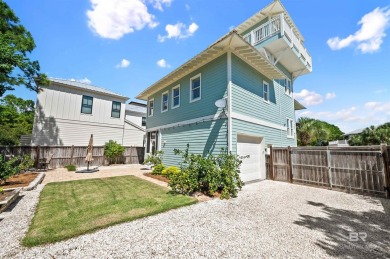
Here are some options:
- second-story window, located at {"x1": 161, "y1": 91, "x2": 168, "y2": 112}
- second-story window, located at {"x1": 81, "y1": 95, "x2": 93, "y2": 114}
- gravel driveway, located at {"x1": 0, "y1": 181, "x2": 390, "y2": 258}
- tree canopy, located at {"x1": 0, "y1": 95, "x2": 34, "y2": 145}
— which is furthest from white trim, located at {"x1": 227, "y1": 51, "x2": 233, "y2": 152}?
tree canopy, located at {"x1": 0, "y1": 95, "x2": 34, "y2": 145}

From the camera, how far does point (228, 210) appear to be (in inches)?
198

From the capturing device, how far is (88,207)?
490 cm

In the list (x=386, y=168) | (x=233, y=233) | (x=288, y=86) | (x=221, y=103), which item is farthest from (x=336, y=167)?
(x=288, y=86)

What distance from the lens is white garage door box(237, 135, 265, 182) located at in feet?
28.4

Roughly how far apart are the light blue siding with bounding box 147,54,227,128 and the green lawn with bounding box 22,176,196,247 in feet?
15.4

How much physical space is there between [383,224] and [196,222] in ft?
15.5

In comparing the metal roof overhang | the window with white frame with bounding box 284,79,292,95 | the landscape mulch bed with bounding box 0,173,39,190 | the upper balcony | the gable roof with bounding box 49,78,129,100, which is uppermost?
the upper balcony

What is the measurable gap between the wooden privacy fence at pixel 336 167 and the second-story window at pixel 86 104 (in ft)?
59.0

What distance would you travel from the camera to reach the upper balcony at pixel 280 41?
10719 mm

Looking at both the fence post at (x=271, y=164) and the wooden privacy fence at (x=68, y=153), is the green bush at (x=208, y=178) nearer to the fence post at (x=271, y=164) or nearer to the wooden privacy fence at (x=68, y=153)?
the fence post at (x=271, y=164)

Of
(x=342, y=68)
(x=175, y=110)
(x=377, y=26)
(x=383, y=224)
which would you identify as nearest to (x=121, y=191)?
(x=175, y=110)

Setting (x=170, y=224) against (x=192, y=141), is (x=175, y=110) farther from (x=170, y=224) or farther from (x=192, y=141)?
(x=170, y=224)

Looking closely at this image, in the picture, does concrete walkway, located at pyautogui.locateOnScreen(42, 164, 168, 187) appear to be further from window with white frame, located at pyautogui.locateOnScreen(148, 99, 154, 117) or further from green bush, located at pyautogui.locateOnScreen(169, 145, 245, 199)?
window with white frame, located at pyautogui.locateOnScreen(148, 99, 154, 117)

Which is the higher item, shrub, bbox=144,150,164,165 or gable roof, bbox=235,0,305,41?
gable roof, bbox=235,0,305,41
